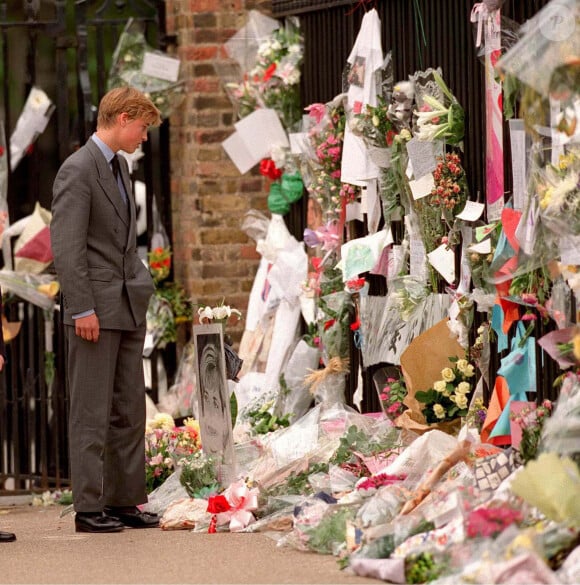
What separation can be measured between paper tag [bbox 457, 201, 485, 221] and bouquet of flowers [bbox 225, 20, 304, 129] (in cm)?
208

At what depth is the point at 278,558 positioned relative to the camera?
5191mm

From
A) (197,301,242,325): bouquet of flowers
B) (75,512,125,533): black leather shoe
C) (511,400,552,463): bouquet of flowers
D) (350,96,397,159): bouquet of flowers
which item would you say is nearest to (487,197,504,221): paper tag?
(350,96,397,159): bouquet of flowers

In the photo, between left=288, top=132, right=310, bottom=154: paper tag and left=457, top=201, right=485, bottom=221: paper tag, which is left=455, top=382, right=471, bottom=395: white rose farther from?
left=288, top=132, right=310, bottom=154: paper tag

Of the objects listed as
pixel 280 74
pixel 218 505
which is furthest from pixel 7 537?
pixel 280 74

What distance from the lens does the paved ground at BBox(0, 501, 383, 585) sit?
4.86 meters

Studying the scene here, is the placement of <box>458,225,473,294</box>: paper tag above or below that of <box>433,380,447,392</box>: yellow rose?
above

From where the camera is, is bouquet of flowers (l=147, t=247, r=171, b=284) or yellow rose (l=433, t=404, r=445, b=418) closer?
yellow rose (l=433, t=404, r=445, b=418)

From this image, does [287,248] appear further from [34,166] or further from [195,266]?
[34,166]

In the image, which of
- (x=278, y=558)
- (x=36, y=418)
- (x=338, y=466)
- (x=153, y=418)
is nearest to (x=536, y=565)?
(x=278, y=558)

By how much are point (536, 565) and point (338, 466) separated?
6.79 feet

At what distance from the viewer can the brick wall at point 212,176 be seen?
333 inches

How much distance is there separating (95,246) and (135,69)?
2.60 meters

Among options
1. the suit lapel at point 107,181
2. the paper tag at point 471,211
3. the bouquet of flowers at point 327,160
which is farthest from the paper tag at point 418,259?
the suit lapel at point 107,181

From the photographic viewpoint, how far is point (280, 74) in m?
8.08
